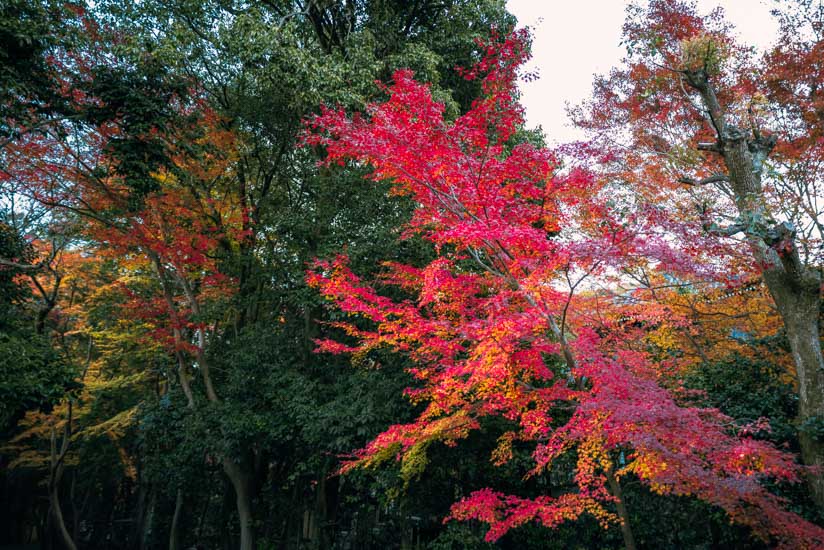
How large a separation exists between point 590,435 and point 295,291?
6.01 meters

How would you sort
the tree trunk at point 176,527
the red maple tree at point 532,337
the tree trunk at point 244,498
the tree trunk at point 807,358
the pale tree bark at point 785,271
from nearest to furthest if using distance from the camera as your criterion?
1. the red maple tree at point 532,337
2. the pale tree bark at point 785,271
3. the tree trunk at point 807,358
4. the tree trunk at point 244,498
5. the tree trunk at point 176,527

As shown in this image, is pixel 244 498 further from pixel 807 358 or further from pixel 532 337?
pixel 807 358

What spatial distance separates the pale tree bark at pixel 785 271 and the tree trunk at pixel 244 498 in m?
9.93

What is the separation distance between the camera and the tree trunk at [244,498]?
10.0m

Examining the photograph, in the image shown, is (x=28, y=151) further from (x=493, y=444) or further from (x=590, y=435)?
(x=590, y=435)

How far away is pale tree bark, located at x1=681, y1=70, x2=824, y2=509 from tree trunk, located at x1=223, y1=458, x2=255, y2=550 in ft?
32.6

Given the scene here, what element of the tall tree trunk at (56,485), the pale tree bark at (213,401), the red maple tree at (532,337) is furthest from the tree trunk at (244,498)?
the tall tree trunk at (56,485)

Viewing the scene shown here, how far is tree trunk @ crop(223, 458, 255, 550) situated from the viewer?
10047 millimetres

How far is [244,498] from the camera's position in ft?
33.7

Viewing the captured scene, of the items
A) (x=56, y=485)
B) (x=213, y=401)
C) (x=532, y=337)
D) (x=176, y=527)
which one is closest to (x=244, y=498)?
(x=213, y=401)

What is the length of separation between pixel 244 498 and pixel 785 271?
10730mm

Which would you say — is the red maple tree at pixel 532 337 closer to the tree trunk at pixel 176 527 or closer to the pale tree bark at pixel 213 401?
the pale tree bark at pixel 213 401

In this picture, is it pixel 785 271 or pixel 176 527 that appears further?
pixel 176 527

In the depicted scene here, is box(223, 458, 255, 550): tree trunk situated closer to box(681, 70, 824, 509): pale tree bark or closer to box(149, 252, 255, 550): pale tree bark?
box(149, 252, 255, 550): pale tree bark
